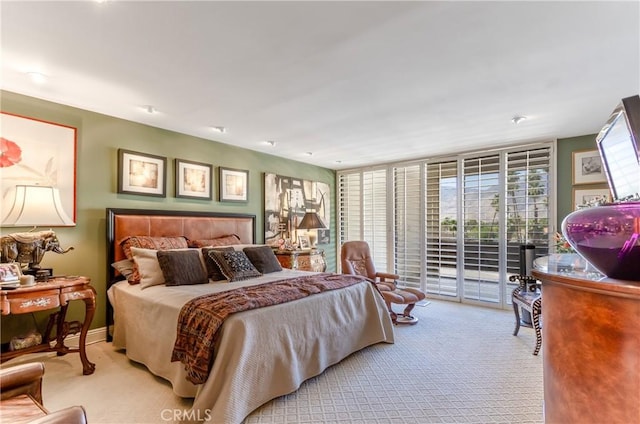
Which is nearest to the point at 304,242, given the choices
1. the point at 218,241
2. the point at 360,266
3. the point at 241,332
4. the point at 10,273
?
the point at 360,266

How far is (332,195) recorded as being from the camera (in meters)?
6.54

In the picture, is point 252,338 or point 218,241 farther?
point 218,241

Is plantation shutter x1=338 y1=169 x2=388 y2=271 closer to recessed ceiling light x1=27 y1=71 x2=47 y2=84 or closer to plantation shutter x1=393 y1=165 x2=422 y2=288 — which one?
plantation shutter x1=393 y1=165 x2=422 y2=288

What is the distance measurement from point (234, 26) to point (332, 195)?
15.8ft

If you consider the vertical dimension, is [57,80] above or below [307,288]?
above

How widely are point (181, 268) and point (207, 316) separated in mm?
1050

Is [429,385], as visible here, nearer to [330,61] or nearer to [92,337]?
[330,61]

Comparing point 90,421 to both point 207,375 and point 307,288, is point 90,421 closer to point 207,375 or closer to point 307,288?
point 207,375

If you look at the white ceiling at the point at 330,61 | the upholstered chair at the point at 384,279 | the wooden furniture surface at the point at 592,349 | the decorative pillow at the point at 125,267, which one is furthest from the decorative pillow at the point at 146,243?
the wooden furniture surface at the point at 592,349

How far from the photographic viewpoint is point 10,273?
235cm

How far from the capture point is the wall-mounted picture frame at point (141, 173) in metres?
3.45

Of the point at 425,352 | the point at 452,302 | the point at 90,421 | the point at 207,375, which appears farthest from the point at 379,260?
the point at 90,421

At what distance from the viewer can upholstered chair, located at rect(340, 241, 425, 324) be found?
389 cm

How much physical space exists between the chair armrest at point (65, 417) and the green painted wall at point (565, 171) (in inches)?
203
